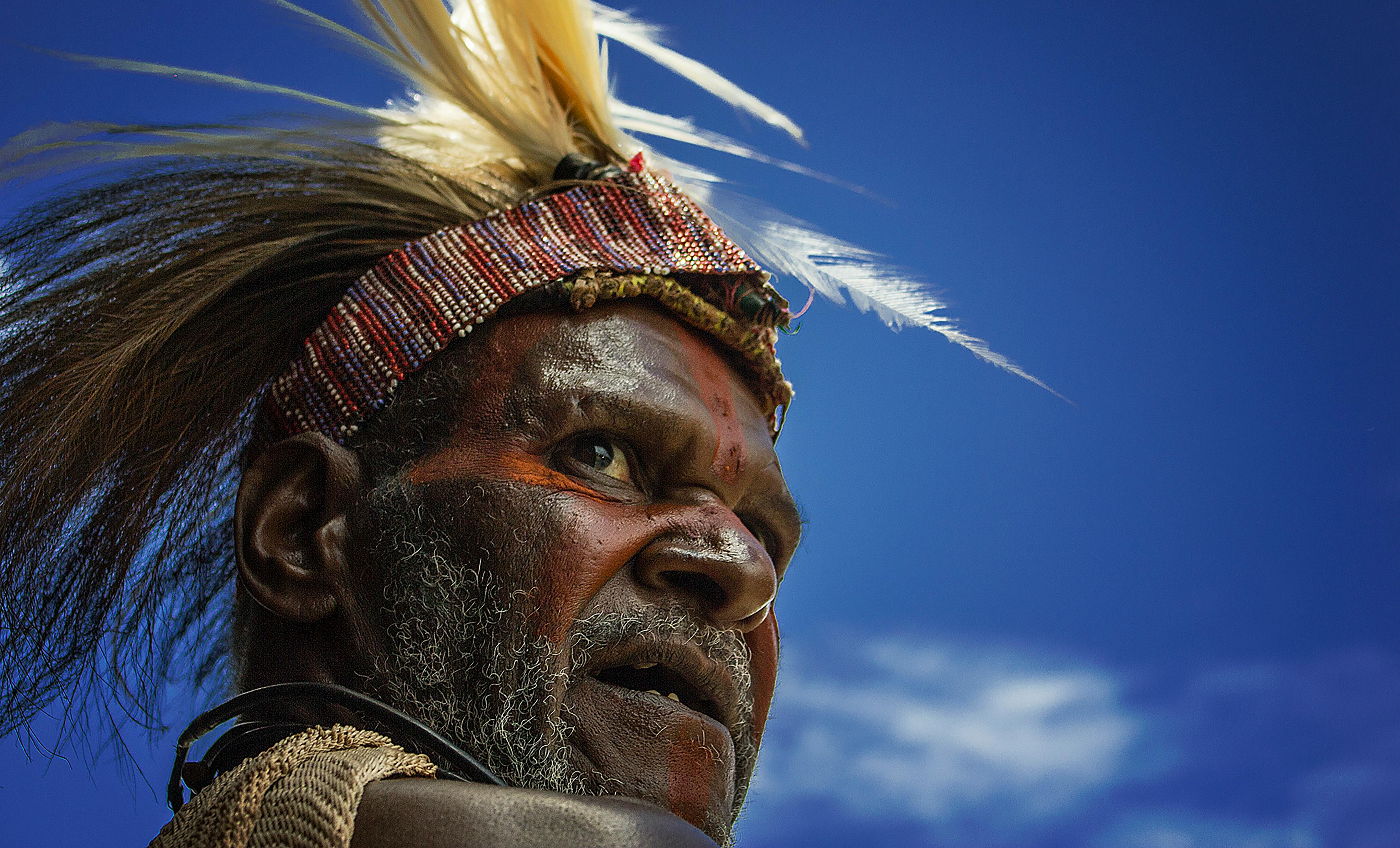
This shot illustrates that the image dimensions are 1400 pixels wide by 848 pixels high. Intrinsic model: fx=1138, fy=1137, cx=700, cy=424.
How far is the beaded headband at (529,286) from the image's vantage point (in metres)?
1.86

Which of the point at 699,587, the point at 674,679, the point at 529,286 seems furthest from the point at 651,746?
the point at 529,286

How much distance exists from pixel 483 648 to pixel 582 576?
172 millimetres

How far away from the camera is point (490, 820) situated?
3.67ft

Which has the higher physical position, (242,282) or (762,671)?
(242,282)

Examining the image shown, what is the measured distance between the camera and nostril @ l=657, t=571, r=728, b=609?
174 centimetres

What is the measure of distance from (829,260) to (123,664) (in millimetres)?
1573

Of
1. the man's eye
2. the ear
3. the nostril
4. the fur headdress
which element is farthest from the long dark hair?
the nostril

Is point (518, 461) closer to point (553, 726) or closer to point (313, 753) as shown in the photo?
point (553, 726)

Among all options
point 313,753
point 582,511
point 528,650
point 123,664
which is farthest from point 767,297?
point 123,664

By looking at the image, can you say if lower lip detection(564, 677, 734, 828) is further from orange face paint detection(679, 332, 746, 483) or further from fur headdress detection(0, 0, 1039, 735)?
fur headdress detection(0, 0, 1039, 735)

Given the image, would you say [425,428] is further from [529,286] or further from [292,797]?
[292,797]

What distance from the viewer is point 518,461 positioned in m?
1.72

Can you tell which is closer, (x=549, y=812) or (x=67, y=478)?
(x=549, y=812)

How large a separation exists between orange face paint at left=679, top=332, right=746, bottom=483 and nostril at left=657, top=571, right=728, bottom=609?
21 centimetres
